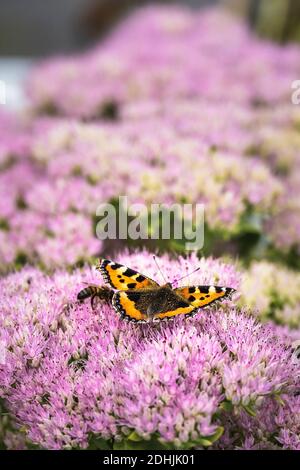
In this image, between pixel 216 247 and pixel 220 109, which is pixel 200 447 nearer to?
pixel 216 247

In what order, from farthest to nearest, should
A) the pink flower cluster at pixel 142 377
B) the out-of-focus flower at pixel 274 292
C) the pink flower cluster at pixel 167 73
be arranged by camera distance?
1. the pink flower cluster at pixel 167 73
2. the out-of-focus flower at pixel 274 292
3. the pink flower cluster at pixel 142 377

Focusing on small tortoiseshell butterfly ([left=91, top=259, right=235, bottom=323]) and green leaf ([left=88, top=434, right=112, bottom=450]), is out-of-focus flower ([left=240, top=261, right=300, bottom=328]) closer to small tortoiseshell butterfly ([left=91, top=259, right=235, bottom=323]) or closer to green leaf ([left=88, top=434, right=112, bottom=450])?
small tortoiseshell butterfly ([left=91, top=259, right=235, bottom=323])

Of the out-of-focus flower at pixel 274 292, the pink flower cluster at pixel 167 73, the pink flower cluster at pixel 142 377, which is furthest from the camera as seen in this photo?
the pink flower cluster at pixel 167 73

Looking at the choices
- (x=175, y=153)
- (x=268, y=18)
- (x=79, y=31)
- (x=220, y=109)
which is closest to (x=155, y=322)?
(x=175, y=153)

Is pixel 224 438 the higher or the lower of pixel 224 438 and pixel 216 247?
the lower

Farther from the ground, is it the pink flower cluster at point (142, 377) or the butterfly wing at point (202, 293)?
the butterfly wing at point (202, 293)

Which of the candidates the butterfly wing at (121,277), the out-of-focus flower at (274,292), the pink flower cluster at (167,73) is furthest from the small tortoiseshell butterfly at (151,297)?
the pink flower cluster at (167,73)

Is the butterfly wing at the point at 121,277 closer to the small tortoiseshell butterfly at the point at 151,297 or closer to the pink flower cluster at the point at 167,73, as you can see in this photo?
the small tortoiseshell butterfly at the point at 151,297

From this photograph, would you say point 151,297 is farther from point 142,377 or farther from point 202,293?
point 142,377
